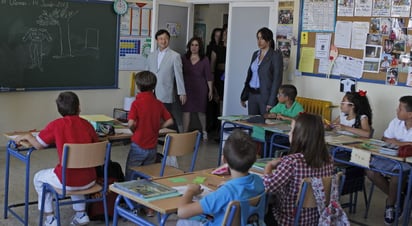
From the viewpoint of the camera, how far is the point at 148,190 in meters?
2.98

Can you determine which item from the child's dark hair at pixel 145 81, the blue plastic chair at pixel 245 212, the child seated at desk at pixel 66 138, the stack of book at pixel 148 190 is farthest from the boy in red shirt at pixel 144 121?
the blue plastic chair at pixel 245 212

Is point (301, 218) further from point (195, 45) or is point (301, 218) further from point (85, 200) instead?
point (195, 45)

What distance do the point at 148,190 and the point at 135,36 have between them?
5091 mm

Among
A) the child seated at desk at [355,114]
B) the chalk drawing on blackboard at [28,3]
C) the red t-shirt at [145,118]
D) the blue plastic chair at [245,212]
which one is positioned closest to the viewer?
the blue plastic chair at [245,212]

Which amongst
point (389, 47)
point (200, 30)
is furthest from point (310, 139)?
point (200, 30)

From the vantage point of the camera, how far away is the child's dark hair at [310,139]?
321 centimetres

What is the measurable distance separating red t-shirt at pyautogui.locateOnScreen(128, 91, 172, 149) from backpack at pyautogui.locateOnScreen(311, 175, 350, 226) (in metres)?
1.65

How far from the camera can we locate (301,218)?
323 cm

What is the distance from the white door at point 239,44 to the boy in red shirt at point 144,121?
3.29 m

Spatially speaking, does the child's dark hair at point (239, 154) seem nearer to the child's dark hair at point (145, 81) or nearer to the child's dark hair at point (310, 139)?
the child's dark hair at point (310, 139)

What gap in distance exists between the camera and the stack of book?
2.88m

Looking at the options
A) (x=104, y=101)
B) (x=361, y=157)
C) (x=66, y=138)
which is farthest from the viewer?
(x=104, y=101)

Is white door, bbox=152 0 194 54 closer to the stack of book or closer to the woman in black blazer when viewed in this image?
the woman in black blazer

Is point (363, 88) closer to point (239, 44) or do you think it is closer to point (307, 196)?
point (239, 44)
